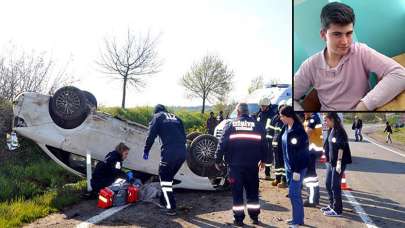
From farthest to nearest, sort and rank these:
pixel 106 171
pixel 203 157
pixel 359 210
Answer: pixel 203 157 < pixel 106 171 < pixel 359 210

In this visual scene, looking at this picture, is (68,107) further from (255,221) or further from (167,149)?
(255,221)

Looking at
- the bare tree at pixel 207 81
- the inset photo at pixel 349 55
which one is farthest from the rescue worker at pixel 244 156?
the bare tree at pixel 207 81

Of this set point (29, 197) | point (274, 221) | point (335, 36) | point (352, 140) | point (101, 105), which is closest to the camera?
point (335, 36)

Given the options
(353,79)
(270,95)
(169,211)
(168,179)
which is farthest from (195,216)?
(270,95)

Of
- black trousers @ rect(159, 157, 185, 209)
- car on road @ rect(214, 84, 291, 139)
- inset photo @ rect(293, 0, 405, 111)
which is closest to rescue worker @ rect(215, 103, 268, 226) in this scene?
inset photo @ rect(293, 0, 405, 111)

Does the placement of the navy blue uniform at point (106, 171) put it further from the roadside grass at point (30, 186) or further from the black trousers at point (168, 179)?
the black trousers at point (168, 179)

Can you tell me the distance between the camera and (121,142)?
7.44 metres

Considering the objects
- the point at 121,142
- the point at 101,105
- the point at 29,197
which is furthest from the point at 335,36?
the point at 101,105

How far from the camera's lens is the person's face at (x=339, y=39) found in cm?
539

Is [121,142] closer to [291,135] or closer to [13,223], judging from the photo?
[13,223]

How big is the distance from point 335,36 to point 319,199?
10.8ft

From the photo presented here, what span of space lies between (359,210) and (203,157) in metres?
2.79

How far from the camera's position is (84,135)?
725cm

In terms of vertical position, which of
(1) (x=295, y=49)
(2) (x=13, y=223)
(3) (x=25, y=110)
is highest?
(1) (x=295, y=49)
